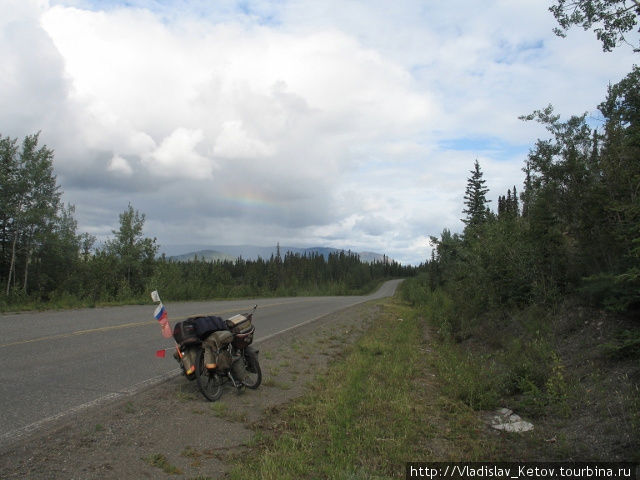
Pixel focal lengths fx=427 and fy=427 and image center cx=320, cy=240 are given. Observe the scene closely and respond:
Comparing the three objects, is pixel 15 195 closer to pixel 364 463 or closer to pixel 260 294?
Result: pixel 260 294

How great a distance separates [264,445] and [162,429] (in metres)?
1.27

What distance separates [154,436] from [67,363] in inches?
159

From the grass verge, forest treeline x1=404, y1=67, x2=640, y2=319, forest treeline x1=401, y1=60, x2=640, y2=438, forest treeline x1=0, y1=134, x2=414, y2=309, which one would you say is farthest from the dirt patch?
forest treeline x1=0, y1=134, x2=414, y2=309

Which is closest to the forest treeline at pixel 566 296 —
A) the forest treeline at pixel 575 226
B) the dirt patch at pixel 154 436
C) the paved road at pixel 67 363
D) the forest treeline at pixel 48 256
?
the forest treeline at pixel 575 226

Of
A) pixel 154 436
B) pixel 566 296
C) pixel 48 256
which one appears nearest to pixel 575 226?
pixel 566 296

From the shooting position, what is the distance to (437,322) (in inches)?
714

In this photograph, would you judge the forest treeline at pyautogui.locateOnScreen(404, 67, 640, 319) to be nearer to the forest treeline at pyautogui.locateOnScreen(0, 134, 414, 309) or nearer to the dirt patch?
the dirt patch

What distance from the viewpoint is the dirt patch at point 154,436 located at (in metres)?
4.05

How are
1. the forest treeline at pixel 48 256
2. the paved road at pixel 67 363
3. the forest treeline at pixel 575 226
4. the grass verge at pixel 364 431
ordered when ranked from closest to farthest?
the grass verge at pixel 364 431, the paved road at pixel 67 363, the forest treeline at pixel 575 226, the forest treeline at pixel 48 256

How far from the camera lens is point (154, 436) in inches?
192

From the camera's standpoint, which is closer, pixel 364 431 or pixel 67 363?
pixel 364 431

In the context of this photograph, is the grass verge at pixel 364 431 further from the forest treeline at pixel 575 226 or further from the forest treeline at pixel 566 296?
the forest treeline at pixel 575 226

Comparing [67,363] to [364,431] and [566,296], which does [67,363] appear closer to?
[364,431]

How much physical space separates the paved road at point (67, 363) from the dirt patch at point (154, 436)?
0.44 m
